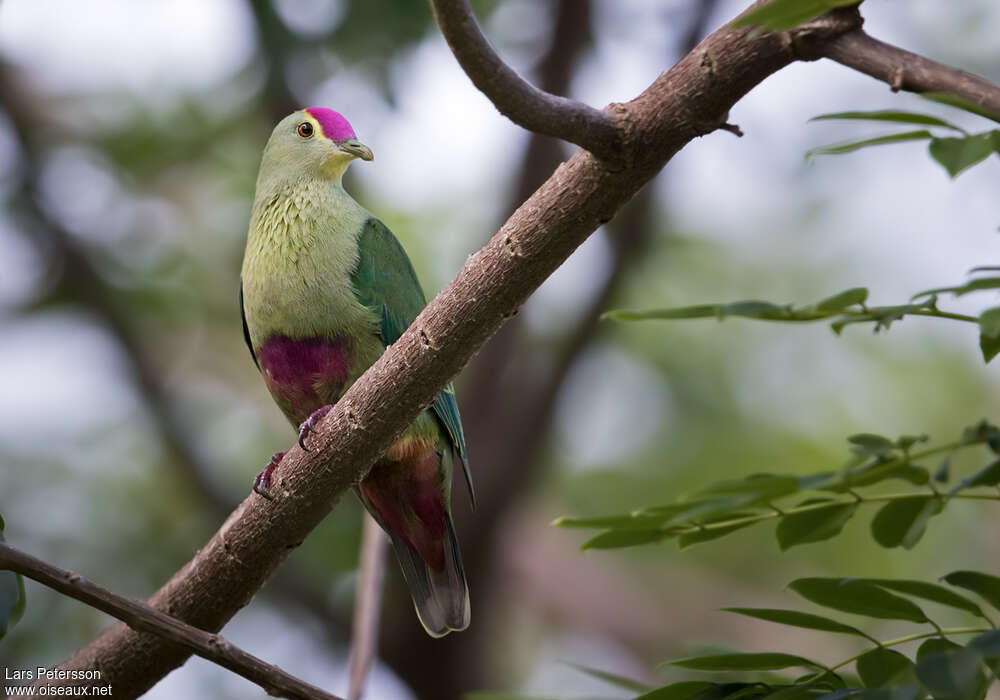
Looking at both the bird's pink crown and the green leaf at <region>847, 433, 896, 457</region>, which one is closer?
the green leaf at <region>847, 433, 896, 457</region>

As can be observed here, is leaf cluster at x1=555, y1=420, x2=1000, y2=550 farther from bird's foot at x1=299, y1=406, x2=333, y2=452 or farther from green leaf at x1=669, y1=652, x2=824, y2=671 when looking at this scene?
bird's foot at x1=299, y1=406, x2=333, y2=452

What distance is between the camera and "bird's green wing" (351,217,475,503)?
2.92 meters

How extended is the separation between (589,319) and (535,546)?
218 cm

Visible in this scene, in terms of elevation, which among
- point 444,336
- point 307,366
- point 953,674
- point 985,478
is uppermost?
point 307,366

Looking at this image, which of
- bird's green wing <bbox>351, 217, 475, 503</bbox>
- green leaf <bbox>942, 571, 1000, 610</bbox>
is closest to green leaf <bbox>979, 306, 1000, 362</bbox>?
green leaf <bbox>942, 571, 1000, 610</bbox>

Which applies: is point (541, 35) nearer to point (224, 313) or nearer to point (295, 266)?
point (224, 313)

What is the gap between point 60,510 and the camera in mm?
5930

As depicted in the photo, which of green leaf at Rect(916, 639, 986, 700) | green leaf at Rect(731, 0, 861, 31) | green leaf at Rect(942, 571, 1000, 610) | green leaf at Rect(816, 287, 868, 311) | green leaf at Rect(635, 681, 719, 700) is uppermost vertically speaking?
green leaf at Rect(731, 0, 861, 31)

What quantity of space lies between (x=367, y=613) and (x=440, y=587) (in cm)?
32

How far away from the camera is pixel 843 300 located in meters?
1.42

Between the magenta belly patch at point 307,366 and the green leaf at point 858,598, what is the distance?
1561mm

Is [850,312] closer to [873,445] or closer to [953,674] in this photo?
[873,445]

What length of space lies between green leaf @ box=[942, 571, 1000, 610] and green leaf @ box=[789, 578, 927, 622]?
10 centimetres

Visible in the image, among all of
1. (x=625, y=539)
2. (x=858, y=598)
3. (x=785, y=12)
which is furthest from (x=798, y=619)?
(x=785, y=12)
